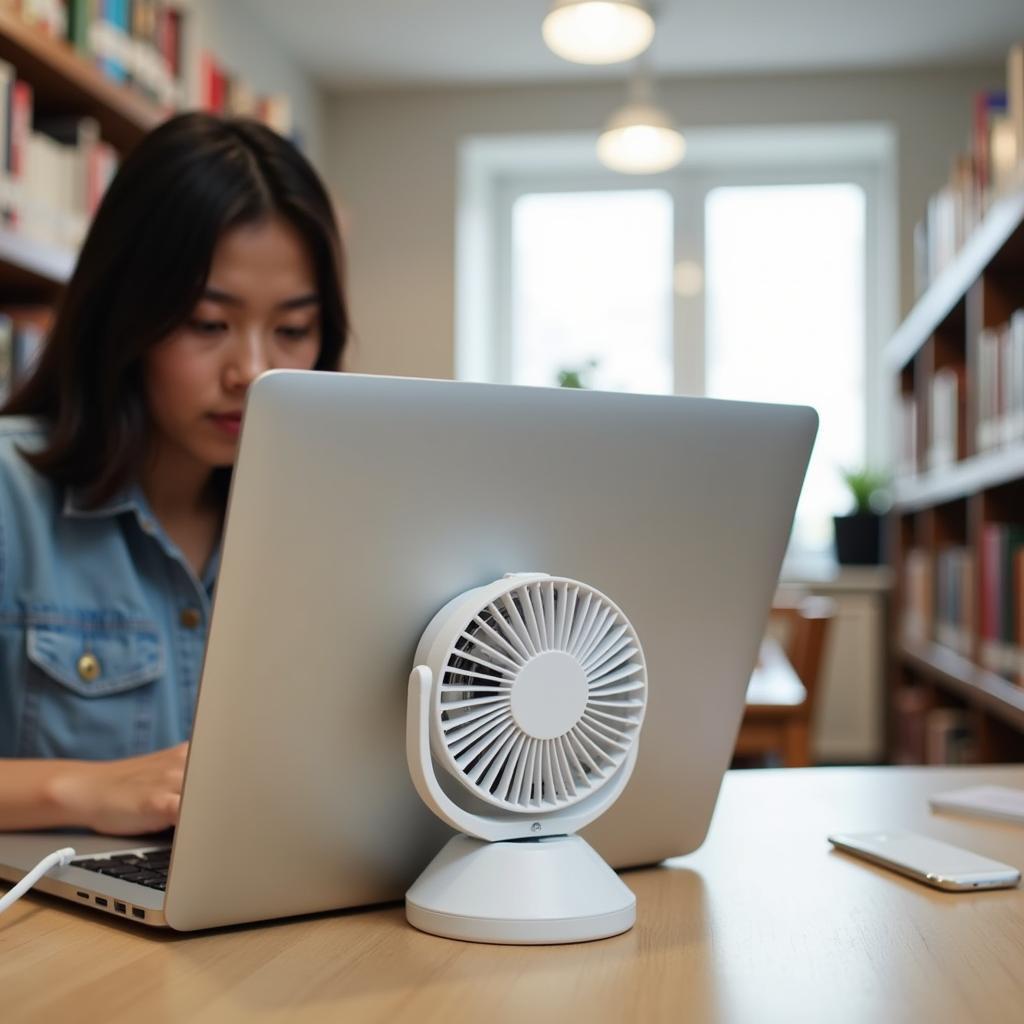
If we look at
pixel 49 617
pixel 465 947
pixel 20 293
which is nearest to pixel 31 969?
pixel 465 947

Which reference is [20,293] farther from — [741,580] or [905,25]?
[905,25]

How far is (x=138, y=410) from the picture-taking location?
4.12ft

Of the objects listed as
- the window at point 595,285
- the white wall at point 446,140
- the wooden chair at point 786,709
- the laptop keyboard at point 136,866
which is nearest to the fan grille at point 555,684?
the laptop keyboard at point 136,866

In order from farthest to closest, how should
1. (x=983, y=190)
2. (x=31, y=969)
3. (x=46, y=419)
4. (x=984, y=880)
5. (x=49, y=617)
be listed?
(x=983, y=190) < (x=46, y=419) < (x=49, y=617) < (x=984, y=880) < (x=31, y=969)

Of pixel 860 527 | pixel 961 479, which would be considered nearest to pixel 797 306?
pixel 860 527

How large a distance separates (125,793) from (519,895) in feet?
1.06

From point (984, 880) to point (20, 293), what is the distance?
8.00ft

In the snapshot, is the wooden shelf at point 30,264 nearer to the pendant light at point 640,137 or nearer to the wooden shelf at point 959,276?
the wooden shelf at point 959,276

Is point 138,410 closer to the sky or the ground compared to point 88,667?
closer to the sky

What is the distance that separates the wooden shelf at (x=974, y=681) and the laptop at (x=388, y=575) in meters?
1.89

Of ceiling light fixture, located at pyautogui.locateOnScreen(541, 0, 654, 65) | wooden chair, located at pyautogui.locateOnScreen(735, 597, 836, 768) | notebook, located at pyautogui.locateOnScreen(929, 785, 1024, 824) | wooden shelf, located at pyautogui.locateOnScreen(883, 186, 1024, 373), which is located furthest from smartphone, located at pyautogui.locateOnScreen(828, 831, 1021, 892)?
ceiling light fixture, located at pyautogui.locateOnScreen(541, 0, 654, 65)

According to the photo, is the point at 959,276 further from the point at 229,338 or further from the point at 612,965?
the point at 612,965

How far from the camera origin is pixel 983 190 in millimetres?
3186

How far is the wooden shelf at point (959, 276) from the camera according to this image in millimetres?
2556
